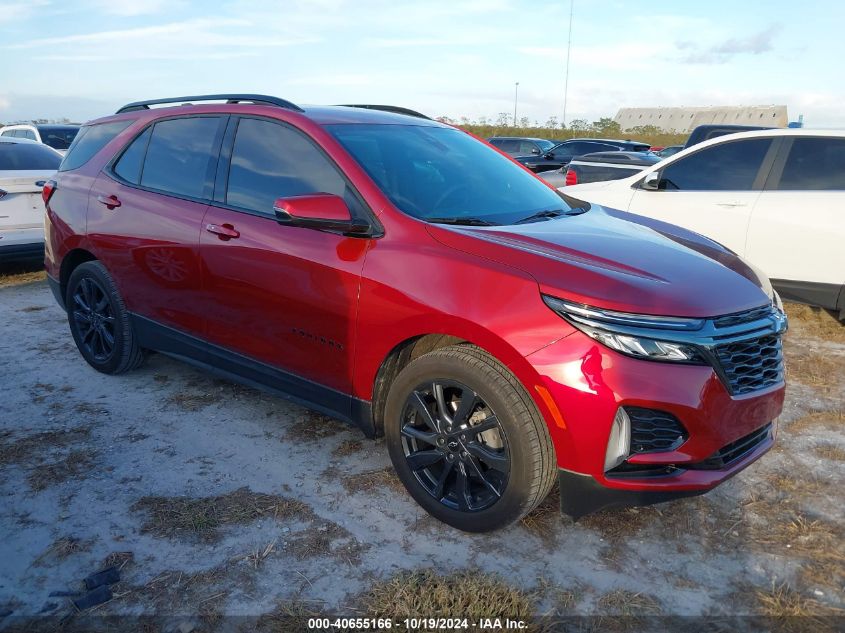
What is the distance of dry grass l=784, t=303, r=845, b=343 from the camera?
6031 millimetres

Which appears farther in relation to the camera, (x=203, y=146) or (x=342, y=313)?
(x=203, y=146)

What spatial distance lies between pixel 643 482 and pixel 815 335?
431cm

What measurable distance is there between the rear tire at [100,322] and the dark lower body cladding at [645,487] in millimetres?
3103

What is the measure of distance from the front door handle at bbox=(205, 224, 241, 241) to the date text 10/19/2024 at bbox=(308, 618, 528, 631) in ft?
6.46

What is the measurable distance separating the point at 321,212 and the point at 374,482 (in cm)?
132

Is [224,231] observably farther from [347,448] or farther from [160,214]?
[347,448]

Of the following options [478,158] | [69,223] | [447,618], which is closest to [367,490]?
[447,618]

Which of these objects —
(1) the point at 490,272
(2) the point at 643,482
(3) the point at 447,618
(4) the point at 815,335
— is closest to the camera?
(3) the point at 447,618

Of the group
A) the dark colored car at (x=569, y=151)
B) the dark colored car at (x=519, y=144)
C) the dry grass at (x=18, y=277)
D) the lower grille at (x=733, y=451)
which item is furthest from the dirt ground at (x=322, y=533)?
the dark colored car at (x=519, y=144)

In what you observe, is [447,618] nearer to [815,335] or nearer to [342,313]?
[342,313]

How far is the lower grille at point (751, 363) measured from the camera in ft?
8.69

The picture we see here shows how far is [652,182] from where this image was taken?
6.83 m

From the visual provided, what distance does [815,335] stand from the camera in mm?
6035

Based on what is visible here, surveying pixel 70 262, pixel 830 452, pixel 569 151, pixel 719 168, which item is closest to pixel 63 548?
pixel 70 262
